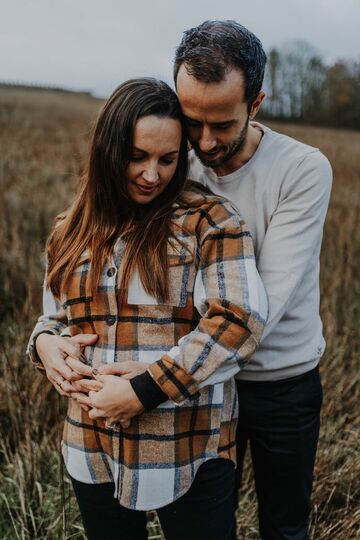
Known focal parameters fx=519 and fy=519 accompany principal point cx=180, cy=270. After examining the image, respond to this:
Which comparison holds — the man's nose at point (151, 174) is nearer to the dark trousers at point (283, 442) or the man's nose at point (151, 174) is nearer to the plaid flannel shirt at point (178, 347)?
the plaid flannel shirt at point (178, 347)

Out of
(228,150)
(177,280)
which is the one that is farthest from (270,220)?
(177,280)

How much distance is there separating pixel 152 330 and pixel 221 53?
710 mm

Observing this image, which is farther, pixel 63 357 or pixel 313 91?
pixel 313 91

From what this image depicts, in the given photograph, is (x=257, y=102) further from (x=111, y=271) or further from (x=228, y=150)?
(x=111, y=271)

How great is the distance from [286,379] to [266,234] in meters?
0.43

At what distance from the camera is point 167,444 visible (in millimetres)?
1245

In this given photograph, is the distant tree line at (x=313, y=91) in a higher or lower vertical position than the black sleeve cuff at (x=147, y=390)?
higher

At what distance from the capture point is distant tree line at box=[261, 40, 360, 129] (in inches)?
1284

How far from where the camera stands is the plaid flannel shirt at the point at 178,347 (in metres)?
1.15

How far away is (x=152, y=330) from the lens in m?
1.24

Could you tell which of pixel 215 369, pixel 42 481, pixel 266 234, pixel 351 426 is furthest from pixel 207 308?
pixel 351 426

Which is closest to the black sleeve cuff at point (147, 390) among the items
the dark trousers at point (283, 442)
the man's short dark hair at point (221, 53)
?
the dark trousers at point (283, 442)

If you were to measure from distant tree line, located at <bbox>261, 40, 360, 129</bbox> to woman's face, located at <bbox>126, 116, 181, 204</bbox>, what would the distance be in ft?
107

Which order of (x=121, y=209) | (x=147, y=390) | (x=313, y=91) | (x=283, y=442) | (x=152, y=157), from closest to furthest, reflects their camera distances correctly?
(x=147, y=390)
(x=152, y=157)
(x=121, y=209)
(x=283, y=442)
(x=313, y=91)
